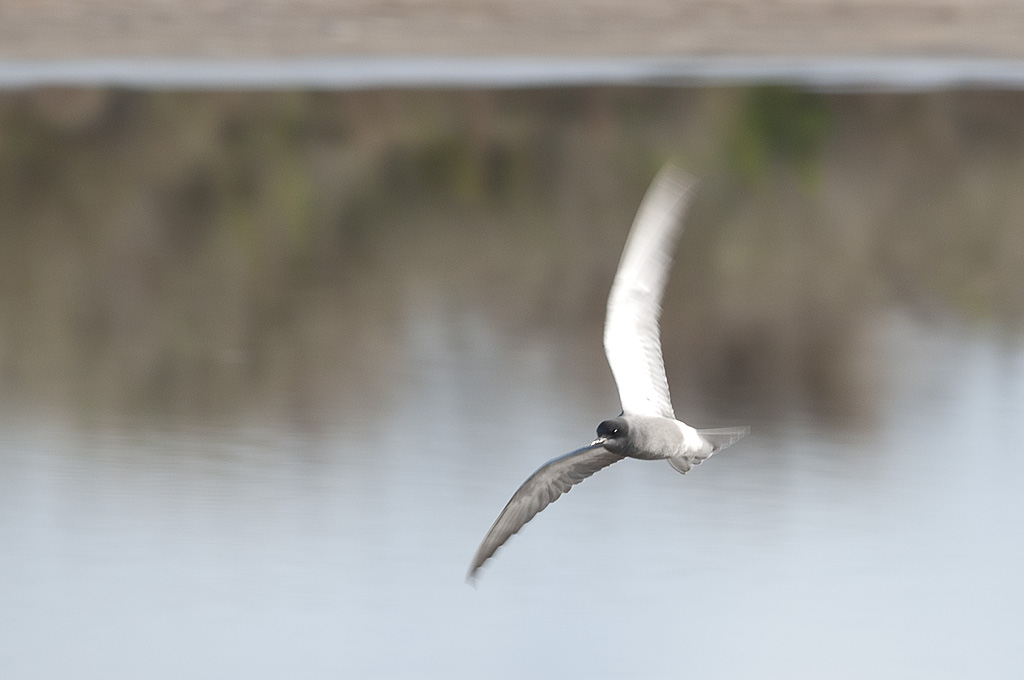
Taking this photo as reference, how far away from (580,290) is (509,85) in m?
13.2

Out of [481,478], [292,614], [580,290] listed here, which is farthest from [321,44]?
[292,614]

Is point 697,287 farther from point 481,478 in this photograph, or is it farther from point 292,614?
point 292,614

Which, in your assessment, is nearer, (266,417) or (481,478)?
(481,478)

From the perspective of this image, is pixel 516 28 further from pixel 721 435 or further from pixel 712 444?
pixel 721 435

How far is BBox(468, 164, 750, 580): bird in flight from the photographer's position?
7582mm

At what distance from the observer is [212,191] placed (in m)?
26.7

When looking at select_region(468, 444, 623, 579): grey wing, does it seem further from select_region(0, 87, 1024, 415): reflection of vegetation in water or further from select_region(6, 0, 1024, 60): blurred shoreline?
select_region(6, 0, 1024, 60): blurred shoreline

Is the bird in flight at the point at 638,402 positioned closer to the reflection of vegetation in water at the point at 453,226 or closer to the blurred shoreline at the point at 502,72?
the reflection of vegetation in water at the point at 453,226

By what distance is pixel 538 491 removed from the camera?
783 cm

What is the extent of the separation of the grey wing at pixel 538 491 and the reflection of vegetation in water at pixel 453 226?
8.11 m

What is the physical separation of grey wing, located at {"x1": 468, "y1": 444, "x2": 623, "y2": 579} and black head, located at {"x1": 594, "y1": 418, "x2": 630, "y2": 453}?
0.23 metres

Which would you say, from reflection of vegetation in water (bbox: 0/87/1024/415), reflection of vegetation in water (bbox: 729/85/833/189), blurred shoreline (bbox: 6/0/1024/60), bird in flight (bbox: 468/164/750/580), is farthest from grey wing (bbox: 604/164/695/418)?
blurred shoreline (bbox: 6/0/1024/60)

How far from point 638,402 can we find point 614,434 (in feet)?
1.43

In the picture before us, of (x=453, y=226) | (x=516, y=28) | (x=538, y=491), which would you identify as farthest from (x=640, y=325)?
(x=516, y=28)
